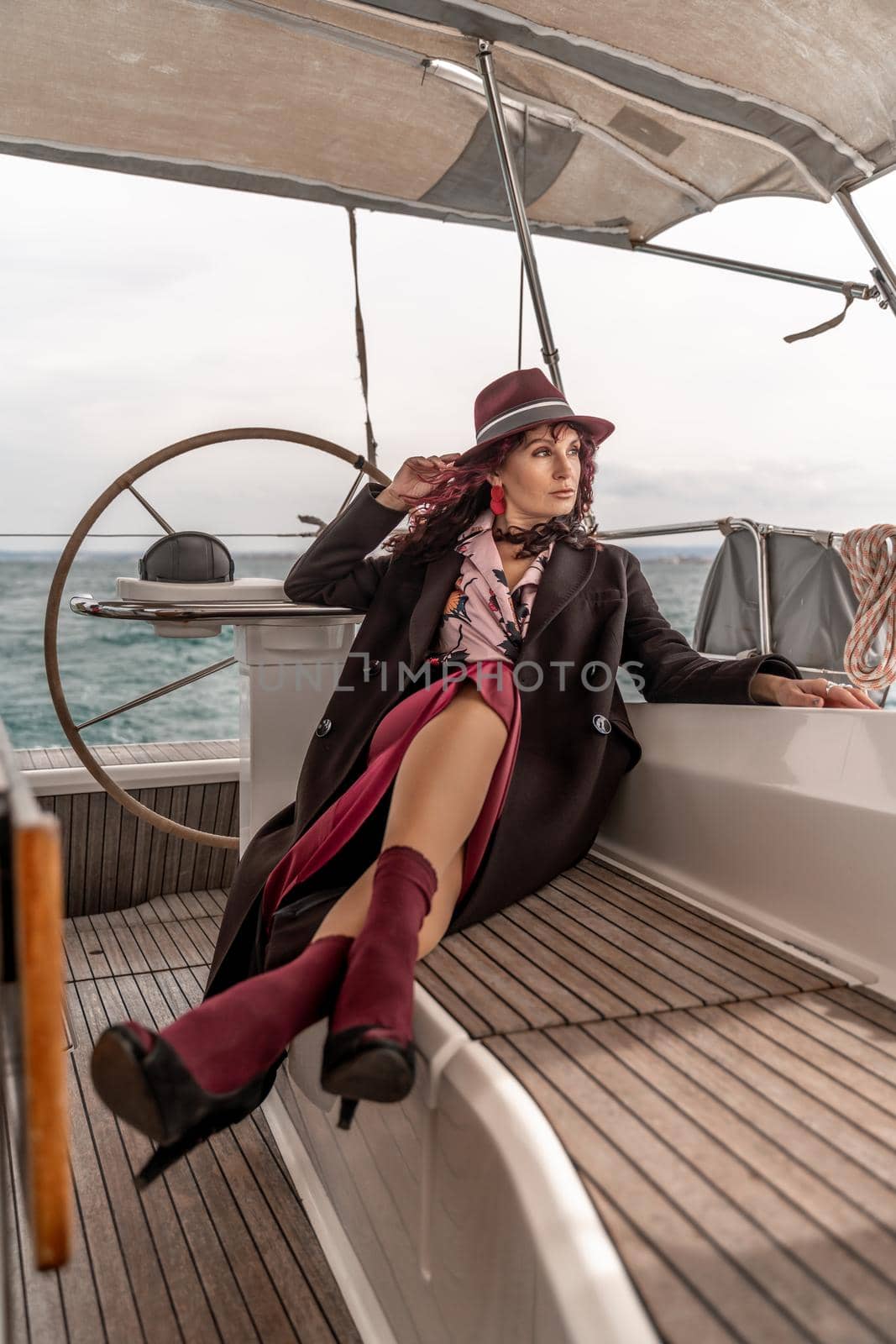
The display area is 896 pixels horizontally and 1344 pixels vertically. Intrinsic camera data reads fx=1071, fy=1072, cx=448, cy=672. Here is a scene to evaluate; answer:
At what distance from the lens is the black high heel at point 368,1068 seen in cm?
98

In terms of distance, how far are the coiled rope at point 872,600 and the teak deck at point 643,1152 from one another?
1.78ft

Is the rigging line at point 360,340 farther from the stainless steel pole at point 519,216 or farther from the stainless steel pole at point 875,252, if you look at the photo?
the stainless steel pole at point 875,252

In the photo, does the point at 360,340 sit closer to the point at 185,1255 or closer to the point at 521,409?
the point at 521,409

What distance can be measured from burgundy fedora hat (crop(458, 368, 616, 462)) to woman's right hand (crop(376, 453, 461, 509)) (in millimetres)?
41

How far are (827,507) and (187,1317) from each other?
30.2 m

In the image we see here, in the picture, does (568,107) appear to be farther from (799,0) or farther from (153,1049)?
(153,1049)

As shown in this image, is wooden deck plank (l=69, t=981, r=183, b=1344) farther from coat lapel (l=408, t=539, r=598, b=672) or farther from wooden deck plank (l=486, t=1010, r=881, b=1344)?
coat lapel (l=408, t=539, r=598, b=672)

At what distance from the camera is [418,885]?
1235mm

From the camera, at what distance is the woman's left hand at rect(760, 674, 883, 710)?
60.1 inches

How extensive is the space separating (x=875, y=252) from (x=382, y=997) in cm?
179

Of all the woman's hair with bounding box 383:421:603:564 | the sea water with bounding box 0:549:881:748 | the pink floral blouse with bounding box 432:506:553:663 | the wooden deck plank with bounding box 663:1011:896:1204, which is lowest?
the sea water with bounding box 0:549:881:748

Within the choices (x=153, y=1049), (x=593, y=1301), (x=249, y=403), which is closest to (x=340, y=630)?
(x=153, y=1049)

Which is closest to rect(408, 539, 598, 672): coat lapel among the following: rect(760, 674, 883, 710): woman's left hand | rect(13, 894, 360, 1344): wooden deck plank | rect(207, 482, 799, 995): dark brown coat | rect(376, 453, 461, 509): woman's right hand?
rect(207, 482, 799, 995): dark brown coat

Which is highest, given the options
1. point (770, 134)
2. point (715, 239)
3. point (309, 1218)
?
point (715, 239)
